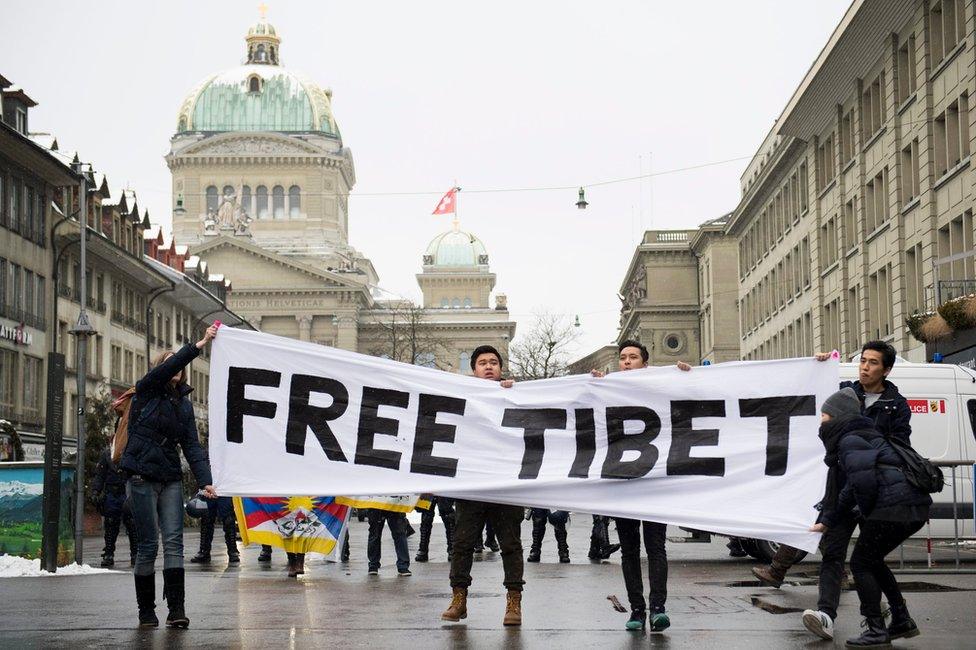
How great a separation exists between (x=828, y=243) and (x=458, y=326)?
95.4 metres

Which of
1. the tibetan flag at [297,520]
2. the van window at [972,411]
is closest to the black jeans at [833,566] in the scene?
the tibetan flag at [297,520]

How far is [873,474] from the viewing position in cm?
999

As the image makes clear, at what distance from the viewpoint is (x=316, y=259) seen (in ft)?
454

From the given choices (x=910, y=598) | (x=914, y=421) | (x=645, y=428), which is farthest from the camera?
(x=914, y=421)

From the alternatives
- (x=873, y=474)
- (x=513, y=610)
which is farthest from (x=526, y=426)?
(x=873, y=474)

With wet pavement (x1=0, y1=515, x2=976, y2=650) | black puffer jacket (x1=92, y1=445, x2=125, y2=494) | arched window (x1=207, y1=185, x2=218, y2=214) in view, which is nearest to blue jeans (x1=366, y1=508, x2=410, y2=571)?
wet pavement (x1=0, y1=515, x2=976, y2=650)

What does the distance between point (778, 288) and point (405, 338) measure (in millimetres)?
45991

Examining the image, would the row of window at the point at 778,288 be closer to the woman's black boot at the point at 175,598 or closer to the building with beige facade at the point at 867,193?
the building with beige facade at the point at 867,193

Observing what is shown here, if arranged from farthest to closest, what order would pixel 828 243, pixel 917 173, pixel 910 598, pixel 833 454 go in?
pixel 828 243
pixel 917 173
pixel 910 598
pixel 833 454

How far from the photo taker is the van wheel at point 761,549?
2006cm

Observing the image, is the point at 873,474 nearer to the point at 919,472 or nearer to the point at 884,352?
the point at 919,472

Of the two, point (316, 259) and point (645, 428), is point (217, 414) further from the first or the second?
point (316, 259)

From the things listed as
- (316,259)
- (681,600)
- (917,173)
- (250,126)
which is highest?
(250,126)

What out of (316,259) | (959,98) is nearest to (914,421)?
(959,98)
